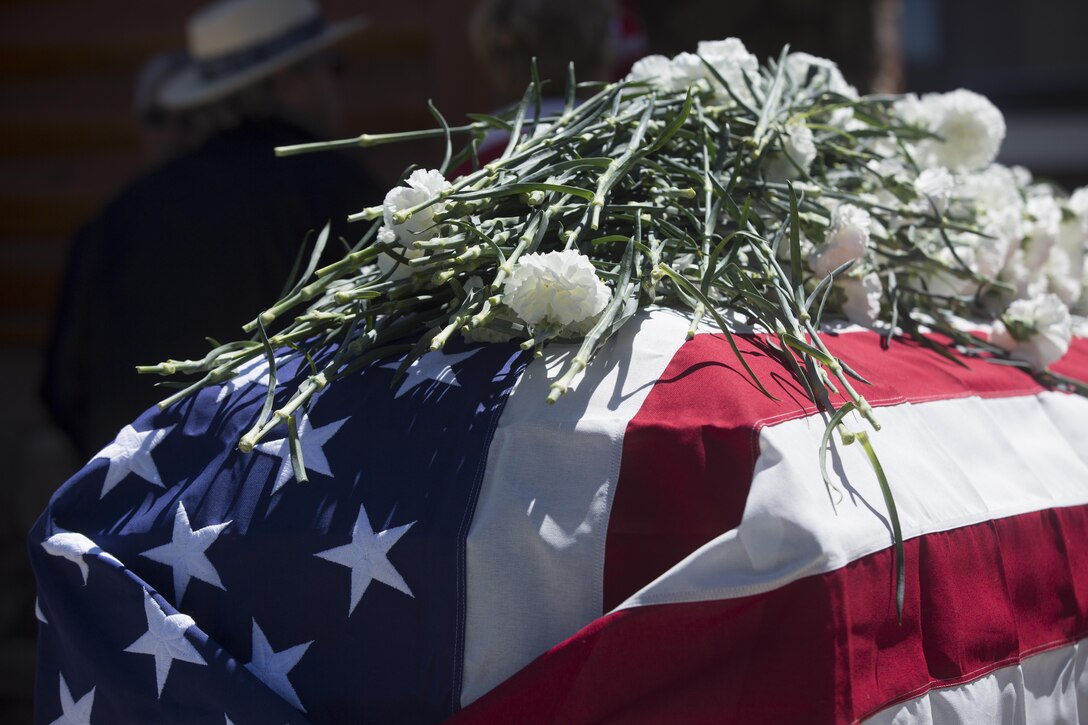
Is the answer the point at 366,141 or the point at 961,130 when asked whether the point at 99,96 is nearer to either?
the point at 366,141

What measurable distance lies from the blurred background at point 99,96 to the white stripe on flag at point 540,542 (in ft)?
9.39

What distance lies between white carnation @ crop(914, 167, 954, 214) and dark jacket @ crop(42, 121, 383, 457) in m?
1.27

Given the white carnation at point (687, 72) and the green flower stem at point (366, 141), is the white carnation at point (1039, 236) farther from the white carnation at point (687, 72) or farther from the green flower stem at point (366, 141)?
the green flower stem at point (366, 141)

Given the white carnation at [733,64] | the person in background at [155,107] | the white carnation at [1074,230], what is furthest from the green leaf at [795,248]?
the person in background at [155,107]

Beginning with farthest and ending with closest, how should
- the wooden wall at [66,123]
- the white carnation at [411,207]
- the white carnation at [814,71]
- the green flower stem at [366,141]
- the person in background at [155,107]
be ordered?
the wooden wall at [66,123] < the person in background at [155,107] < the white carnation at [814,71] < the green flower stem at [366,141] < the white carnation at [411,207]

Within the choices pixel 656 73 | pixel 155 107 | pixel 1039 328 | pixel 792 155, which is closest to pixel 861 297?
pixel 792 155

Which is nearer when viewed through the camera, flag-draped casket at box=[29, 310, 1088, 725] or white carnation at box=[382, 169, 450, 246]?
flag-draped casket at box=[29, 310, 1088, 725]

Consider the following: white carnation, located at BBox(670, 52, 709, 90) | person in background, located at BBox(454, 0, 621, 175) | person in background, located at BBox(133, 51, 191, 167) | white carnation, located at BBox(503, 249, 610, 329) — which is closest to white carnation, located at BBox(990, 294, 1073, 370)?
white carnation, located at BBox(670, 52, 709, 90)

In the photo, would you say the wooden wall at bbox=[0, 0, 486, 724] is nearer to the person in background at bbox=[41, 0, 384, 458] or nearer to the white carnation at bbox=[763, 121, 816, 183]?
the person in background at bbox=[41, 0, 384, 458]

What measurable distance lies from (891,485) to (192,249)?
5.77 feet

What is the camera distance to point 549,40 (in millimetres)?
2537

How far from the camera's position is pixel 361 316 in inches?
51.4

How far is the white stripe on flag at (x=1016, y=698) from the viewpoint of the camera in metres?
1.11

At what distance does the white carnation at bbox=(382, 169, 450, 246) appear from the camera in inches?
49.5
